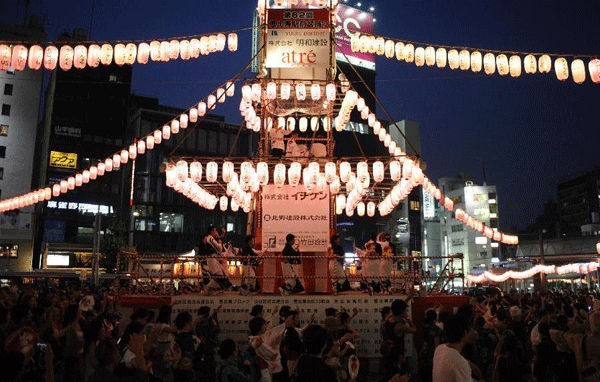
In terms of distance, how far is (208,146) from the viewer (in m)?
53.0

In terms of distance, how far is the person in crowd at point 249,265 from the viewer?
1343 cm

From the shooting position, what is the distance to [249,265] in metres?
14.1

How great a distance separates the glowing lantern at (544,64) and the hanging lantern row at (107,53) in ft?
35.5

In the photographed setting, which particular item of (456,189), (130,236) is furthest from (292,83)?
(456,189)

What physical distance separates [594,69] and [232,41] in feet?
39.3

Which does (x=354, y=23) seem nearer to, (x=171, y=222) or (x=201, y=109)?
(x=171, y=222)

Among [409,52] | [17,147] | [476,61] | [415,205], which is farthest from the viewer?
[415,205]

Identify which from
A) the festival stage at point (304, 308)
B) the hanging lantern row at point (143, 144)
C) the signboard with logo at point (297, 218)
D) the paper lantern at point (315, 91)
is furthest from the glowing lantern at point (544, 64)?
the hanging lantern row at point (143, 144)

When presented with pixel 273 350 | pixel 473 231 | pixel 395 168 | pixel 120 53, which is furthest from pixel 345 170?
pixel 473 231

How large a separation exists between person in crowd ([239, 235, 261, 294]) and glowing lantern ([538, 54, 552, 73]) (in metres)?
10.7

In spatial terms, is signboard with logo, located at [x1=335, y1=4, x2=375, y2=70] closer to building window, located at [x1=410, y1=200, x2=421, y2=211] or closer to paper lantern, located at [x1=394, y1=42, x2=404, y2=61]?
building window, located at [x1=410, y1=200, x2=421, y2=211]

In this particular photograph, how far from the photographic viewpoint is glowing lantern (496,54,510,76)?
16125mm

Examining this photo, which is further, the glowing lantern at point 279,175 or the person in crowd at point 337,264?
the glowing lantern at point 279,175

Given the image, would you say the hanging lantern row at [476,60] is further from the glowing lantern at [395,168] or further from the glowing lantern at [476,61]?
the glowing lantern at [395,168]
